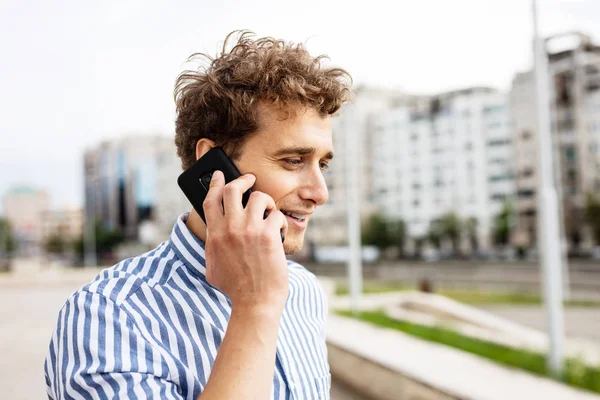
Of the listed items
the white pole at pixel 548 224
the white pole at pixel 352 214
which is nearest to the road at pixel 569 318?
the white pole at pixel 352 214

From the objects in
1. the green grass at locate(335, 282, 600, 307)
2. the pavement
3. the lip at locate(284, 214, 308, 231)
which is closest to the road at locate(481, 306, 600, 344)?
the green grass at locate(335, 282, 600, 307)

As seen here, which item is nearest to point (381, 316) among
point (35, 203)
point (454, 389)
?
point (454, 389)

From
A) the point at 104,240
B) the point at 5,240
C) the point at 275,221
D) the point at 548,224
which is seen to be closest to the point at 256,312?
the point at 275,221

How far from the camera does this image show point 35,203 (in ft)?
591

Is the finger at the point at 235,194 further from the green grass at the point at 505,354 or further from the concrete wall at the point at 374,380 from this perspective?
the green grass at the point at 505,354

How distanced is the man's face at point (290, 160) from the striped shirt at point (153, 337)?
204 mm

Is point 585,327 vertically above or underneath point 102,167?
underneath

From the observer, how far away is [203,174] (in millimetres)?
1369

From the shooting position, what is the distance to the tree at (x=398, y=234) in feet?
241

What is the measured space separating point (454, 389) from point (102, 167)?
403ft

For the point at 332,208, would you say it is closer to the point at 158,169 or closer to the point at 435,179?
the point at 435,179

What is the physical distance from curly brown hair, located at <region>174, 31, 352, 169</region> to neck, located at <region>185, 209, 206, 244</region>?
15cm

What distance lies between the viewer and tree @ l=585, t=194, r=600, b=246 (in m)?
55.9

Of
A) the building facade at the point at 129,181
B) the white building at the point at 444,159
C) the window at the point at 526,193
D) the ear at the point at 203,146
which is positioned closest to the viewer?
the ear at the point at 203,146
